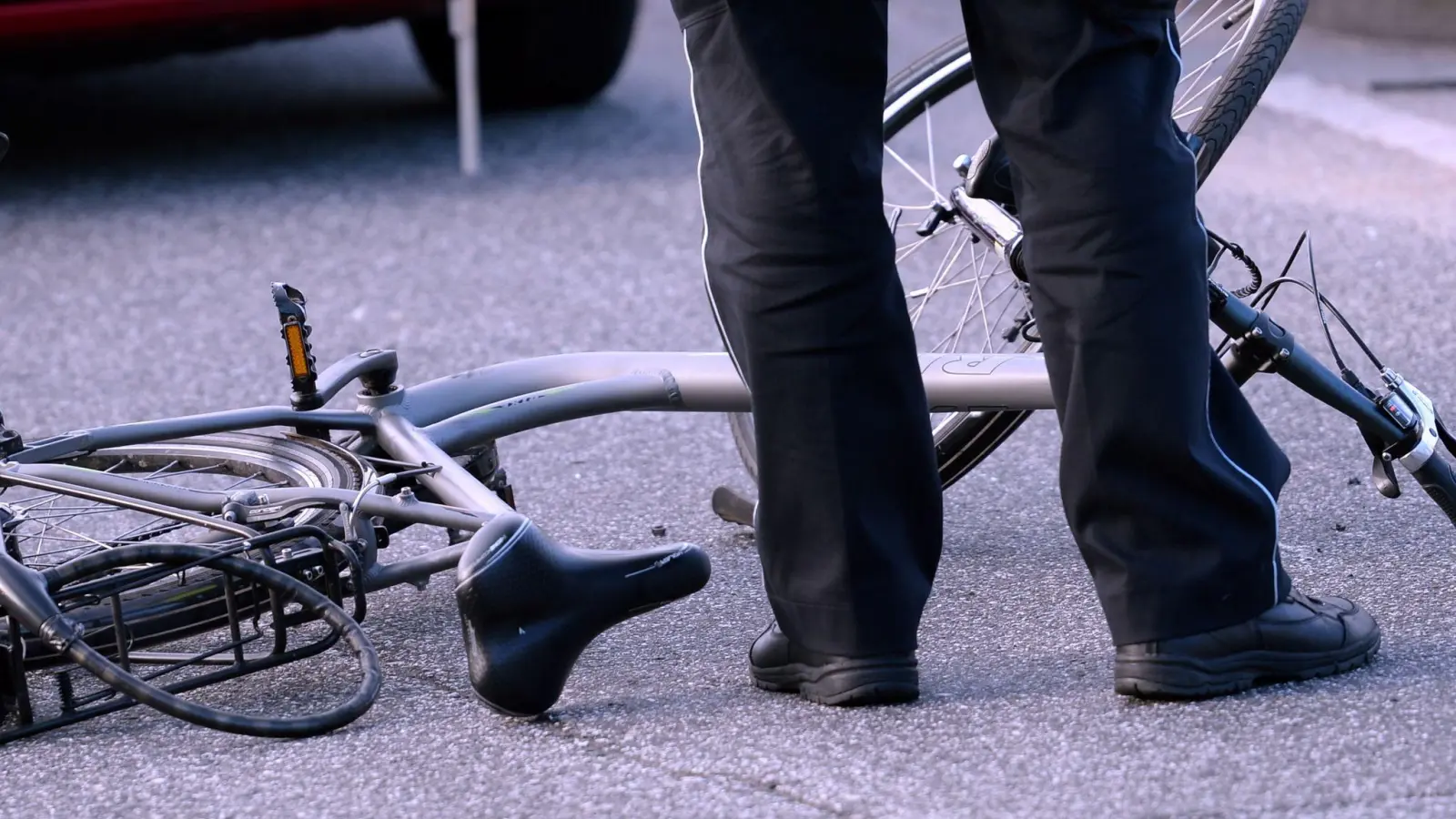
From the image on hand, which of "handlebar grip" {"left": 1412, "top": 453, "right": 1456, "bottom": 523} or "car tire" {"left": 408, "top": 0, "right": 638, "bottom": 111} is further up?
"car tire" {"left": 408, "top": 0, "right": 638, "bottom": 111}

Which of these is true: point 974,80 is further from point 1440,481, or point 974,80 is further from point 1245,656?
point 1245,656

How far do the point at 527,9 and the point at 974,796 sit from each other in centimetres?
456

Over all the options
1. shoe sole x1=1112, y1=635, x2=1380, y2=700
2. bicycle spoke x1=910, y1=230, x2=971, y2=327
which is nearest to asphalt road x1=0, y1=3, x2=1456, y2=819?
shoe sole x1=1112, y1=635, x2=1380, y2=700

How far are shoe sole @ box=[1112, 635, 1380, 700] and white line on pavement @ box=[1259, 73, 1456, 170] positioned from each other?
10.7ft

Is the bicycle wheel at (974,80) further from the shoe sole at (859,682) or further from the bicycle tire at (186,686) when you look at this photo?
the bicycle tire at (186,686)

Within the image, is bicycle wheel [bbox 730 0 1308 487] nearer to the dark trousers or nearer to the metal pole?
the dark trousers

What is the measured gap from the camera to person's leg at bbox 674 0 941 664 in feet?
5.88

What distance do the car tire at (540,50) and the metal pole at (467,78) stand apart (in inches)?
19.6

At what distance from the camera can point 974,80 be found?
2.59 meters

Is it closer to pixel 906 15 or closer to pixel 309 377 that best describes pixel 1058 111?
pixel 309 377

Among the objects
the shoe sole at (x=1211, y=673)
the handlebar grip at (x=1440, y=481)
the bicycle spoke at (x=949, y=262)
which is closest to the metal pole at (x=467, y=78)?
the bicycle spoke at (x=949, y=262)

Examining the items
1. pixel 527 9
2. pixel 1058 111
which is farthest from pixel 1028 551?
pixel 527 9

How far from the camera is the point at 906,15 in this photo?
8.43 meters

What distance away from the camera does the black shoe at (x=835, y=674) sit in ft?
6.22
